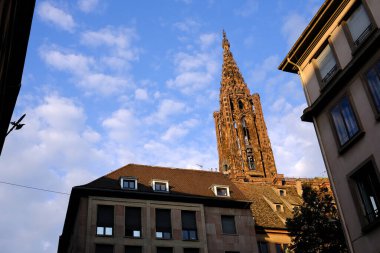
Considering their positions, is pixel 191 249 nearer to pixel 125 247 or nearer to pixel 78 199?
pixel 125 247

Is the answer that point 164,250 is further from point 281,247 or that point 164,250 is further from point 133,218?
point 281,247

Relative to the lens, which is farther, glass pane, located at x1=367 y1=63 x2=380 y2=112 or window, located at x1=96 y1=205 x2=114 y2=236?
window, located at x1=96 y1=205 x2=114 y2=236

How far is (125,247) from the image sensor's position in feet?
103

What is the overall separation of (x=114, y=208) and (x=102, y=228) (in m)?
1.65

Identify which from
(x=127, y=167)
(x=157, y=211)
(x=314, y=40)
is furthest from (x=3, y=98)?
(x=127, y=167)

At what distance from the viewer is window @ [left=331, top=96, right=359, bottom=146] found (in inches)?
722

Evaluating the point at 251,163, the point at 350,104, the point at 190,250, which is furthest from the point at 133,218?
the point at 251,163

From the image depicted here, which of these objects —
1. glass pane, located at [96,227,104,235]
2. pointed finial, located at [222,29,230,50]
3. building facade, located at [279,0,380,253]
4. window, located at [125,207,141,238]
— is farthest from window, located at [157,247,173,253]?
pointed finial, located at [222,29,230,50]

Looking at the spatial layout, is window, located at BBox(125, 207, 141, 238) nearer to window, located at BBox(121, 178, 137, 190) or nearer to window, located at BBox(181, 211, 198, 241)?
window, located at BBox(121, 178, 137, 190)

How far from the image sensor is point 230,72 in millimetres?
128750

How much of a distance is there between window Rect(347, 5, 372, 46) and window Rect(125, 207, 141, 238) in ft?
65.8

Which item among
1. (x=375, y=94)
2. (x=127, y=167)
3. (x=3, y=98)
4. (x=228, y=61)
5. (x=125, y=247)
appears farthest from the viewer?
(x=228, y=61)

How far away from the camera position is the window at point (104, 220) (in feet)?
104

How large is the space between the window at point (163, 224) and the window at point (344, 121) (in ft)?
57.0
